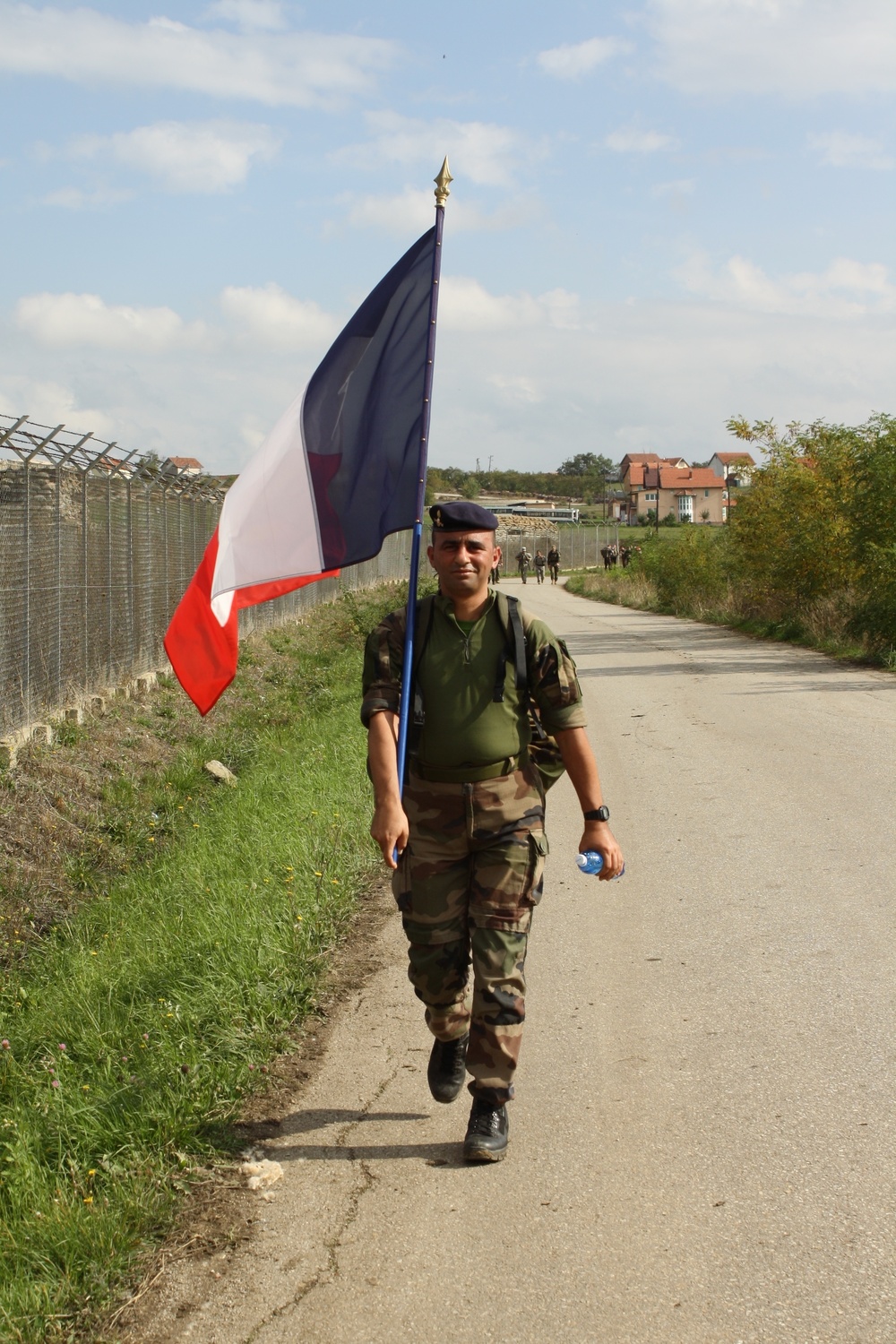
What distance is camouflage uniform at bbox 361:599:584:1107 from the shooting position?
3902 millimetres

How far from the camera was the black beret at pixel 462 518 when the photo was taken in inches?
154

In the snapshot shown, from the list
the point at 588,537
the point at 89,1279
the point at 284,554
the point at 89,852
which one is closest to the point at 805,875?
the point at 284,554

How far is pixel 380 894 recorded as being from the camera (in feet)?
22.7

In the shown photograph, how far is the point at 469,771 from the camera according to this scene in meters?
3.97

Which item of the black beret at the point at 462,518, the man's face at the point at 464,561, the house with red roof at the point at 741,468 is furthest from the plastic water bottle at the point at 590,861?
the house with red roof at the point at 741,468

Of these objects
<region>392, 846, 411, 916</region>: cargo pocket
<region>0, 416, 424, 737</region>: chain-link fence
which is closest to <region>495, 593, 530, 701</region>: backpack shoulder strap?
<region>392, 846, 411, 916</region>: cargo pocket

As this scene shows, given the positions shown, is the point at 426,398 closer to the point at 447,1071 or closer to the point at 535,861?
the point at 535,861

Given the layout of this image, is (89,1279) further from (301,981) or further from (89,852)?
(89,852)

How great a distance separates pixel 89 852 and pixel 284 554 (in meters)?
5.53

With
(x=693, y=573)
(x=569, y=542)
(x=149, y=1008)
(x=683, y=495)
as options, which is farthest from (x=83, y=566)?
(x=683, y=495)

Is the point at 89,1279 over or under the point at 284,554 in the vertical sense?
under

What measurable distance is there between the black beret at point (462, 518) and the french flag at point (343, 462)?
0.62 m

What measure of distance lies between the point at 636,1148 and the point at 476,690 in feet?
4.60

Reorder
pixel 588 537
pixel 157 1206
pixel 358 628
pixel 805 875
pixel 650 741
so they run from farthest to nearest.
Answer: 1. pixel 588 537
2. pixel 358 628
3. pixel 650 741
4. pixel 805 875
5. pixel 157 1206
